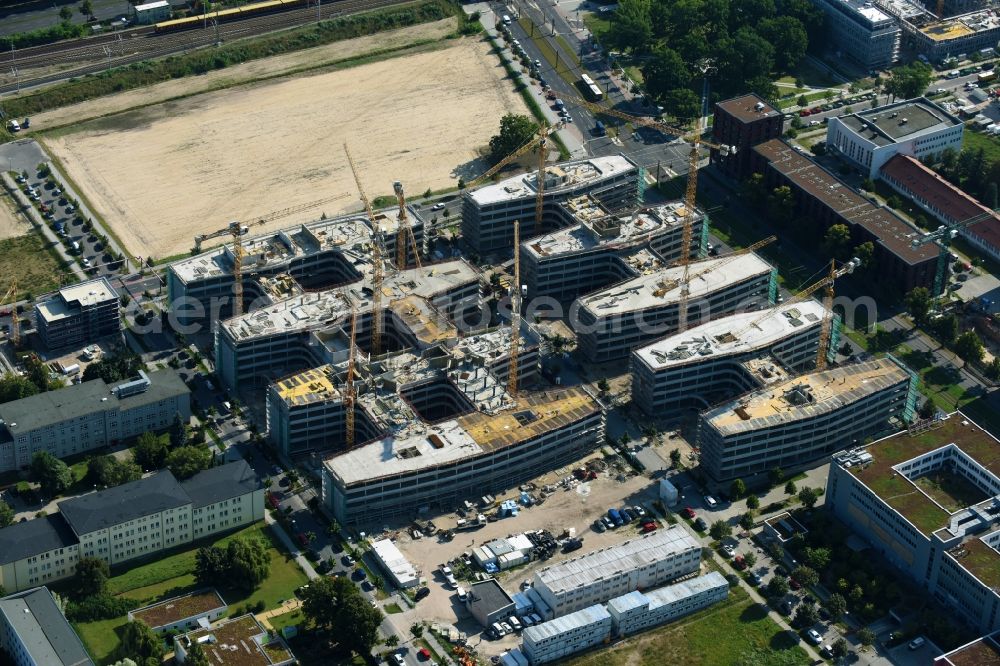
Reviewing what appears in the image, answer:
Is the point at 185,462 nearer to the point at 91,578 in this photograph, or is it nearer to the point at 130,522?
the point at 130,522

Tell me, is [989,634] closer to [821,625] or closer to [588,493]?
[821,625]

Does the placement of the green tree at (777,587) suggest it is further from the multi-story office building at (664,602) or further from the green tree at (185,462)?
the green tree at (185,462)

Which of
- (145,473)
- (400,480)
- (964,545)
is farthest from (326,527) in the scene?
(964,545)

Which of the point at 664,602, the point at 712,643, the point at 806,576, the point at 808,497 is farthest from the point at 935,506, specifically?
the point at 664,602

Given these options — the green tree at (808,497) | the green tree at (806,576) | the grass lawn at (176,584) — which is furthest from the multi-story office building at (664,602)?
the grass lawn at (176,584)

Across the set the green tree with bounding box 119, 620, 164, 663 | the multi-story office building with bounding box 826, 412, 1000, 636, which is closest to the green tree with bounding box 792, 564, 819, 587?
the multi-story office building with bounding box 826, 412, 1000, 636

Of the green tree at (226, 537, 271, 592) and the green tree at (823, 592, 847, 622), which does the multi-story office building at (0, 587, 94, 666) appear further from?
the green tree at (823, 592, 847, 622)
